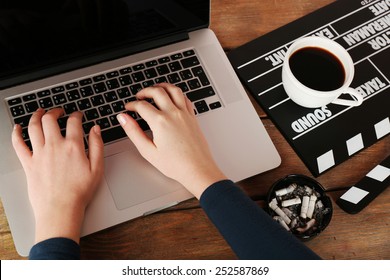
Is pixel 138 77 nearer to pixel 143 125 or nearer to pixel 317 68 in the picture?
pixel 143 125

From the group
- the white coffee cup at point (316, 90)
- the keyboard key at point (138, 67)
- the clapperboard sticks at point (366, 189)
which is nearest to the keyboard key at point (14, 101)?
the keyboard key at point (138, 67)

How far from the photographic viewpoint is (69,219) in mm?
646

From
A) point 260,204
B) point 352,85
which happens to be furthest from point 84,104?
point 352,85

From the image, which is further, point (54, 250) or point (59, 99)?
point (59, 99)

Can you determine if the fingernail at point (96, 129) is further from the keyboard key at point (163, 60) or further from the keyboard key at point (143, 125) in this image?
the keyboard key at point (163, 60)

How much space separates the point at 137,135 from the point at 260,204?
0.78 ft

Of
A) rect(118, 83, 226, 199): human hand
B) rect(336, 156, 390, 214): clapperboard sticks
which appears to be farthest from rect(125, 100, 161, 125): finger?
rect(336, 156, 390, 214): clapperboard sticks

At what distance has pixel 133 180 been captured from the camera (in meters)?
0.71

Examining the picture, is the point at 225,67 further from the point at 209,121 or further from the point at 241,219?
the point at 241,219

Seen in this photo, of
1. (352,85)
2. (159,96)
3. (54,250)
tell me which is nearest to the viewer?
(54,250)

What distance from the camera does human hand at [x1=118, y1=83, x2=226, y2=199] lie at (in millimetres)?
681

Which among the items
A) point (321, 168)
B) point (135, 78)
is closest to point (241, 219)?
point (321, 168)

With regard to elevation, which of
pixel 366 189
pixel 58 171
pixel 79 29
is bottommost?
pixel 366 189

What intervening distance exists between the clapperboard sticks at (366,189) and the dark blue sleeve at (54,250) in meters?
0.44
